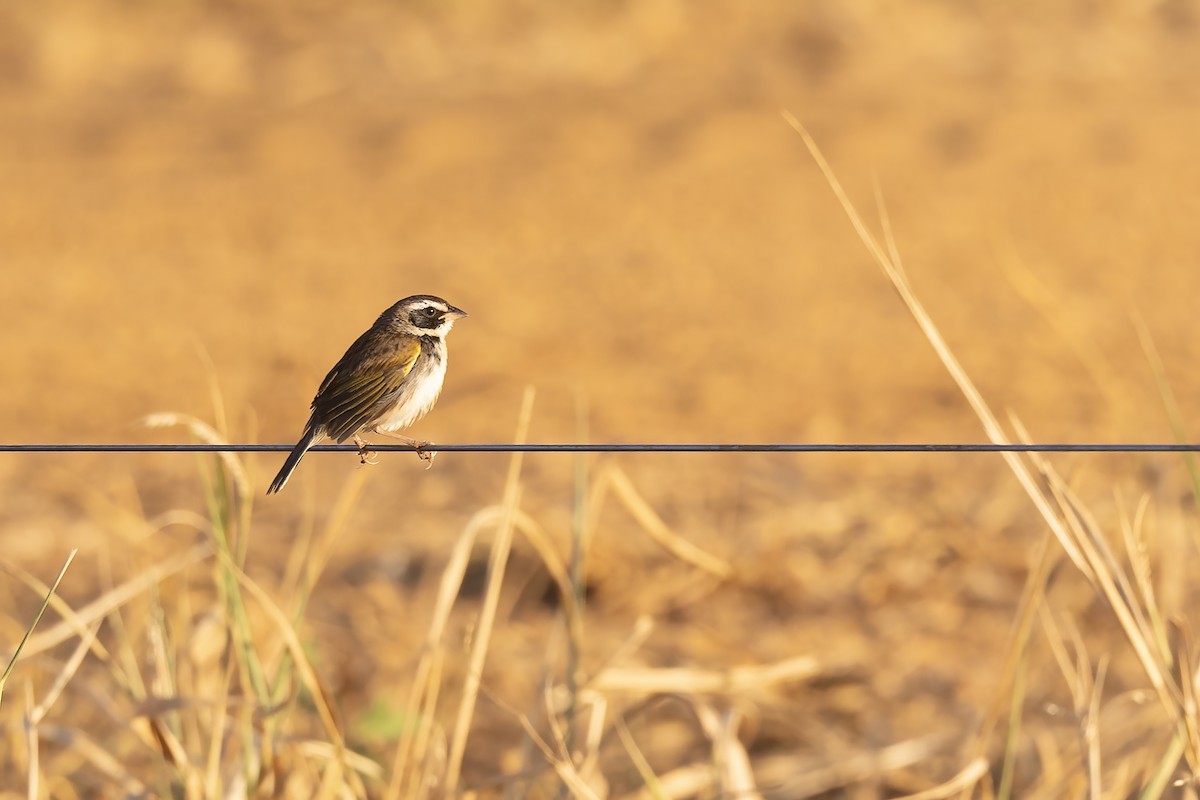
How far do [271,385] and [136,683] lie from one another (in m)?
9.65

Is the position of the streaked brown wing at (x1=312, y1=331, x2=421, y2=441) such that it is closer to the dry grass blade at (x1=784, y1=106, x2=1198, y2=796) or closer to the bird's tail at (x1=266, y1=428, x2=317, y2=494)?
the bird's tail at (x1=266, y1=428, x2=317, y2=494)

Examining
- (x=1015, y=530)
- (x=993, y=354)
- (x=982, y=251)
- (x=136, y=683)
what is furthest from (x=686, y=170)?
(x=136, y=683)

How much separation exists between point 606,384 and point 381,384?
9.80 m

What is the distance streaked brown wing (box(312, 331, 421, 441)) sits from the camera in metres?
4.21

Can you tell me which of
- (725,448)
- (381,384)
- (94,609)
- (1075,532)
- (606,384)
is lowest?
(606,384)

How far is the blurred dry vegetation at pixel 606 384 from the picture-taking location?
4.68 metres

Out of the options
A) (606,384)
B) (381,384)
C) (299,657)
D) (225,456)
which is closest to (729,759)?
(299,657)

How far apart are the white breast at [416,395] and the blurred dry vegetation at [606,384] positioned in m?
0.18

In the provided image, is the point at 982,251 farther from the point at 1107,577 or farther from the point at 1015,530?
the point at 1107,577

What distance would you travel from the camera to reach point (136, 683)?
4527 mm

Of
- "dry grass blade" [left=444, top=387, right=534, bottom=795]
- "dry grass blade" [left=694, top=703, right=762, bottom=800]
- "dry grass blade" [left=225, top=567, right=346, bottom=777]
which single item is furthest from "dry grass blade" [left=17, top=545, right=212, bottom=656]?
"dry grass blade" [left=694, top=703, right=762, bottom=800]

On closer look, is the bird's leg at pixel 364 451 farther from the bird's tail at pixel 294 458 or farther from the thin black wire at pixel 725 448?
the thin black wire at pixel 725 448

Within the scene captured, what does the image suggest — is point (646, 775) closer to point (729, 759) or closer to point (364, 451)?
point (729, 759)

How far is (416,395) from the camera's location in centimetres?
432
